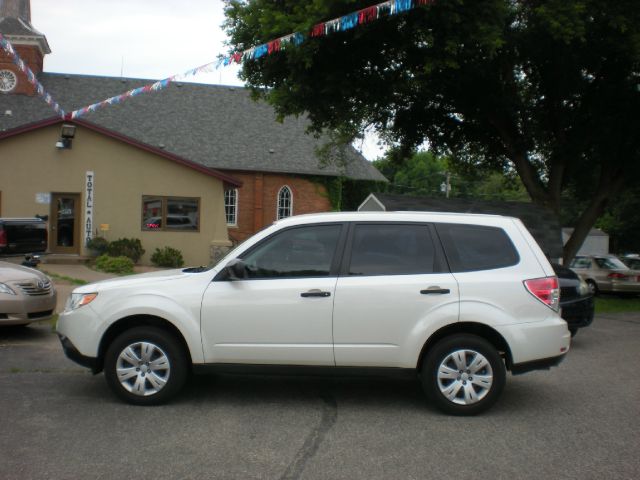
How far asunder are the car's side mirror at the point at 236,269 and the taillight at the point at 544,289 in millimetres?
2559

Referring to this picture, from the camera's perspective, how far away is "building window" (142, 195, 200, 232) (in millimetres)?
24234

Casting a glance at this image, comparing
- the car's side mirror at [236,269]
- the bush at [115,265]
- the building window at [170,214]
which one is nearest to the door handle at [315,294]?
the car's side mirror at [236,269]

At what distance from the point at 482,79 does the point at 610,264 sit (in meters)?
8.38

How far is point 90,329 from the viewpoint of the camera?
21.4ft

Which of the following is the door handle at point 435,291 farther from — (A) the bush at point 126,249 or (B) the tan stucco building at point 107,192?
(B) the tan stucco building at point 107,192

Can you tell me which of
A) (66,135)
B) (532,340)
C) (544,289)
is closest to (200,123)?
(66,135)

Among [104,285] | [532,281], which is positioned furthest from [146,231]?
[532,281]

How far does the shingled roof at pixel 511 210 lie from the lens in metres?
18.5

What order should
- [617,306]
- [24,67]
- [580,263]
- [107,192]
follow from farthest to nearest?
[580,263] → [107,192] → [617,306] → [24,67]

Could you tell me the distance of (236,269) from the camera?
6.39 meters

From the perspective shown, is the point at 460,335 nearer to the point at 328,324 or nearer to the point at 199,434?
the point at 328,324

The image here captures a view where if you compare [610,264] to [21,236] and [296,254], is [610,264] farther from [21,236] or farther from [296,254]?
[296,254]

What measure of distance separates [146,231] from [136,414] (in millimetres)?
18490

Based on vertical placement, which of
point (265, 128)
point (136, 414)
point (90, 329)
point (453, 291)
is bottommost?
point (136, 414)
